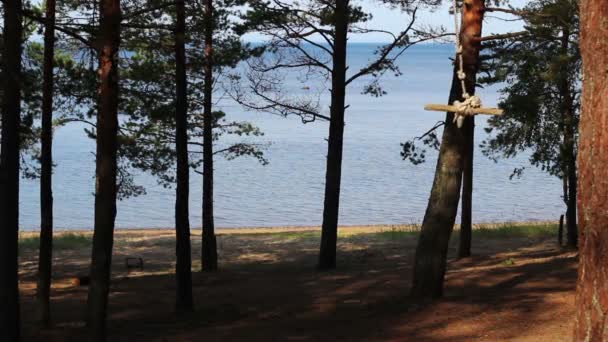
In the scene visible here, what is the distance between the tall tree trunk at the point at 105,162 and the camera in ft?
34.5

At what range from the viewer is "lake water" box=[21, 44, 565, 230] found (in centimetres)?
4225

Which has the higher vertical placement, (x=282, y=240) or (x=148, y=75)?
(x=148, y=75)

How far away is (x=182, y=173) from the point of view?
14.2m

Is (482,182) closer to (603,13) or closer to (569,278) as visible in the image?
(569,278)

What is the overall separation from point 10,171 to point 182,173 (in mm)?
3264

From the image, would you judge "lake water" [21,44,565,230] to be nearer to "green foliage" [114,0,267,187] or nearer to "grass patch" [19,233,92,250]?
"grass patch" [19,233,92,250]

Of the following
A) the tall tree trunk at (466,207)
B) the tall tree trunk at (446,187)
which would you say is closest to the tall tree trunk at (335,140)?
the tall tree trunk at (466,207)

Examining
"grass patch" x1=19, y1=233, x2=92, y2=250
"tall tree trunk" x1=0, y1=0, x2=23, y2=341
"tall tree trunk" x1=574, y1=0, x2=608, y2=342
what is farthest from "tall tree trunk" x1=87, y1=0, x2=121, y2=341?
"grass patch" x1=19, y1=233, x2=92, y2=250

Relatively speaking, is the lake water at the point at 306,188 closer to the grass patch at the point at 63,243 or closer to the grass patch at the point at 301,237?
the grass patch at the point at 301,237

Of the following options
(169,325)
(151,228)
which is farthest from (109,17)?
(151,228)

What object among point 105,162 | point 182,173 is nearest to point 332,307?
point 182,173

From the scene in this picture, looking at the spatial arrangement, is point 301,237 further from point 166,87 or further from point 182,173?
point 182,173

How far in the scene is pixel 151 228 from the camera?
39.2 metres

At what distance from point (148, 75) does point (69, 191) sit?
37734 millimetres
